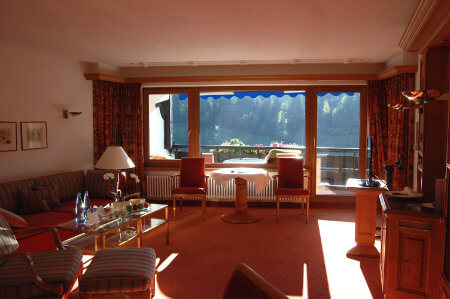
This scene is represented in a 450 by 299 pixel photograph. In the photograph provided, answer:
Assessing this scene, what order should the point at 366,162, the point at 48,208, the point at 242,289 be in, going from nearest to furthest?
the point at 242,289 < the point at 48,208 < the point at 366,162

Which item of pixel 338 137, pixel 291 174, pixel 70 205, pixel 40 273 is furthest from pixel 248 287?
pixel 338 137

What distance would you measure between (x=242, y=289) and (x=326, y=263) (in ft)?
8.24

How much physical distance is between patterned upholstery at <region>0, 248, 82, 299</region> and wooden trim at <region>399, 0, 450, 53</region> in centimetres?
313

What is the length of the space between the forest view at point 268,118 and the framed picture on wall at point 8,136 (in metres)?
2.70

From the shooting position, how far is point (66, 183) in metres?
4.95

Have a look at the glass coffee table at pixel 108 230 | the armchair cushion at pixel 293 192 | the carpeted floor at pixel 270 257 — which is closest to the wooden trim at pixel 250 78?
the armchair cushion at pixel 293 192

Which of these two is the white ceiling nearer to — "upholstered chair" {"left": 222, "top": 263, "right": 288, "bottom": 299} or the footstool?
the footstool

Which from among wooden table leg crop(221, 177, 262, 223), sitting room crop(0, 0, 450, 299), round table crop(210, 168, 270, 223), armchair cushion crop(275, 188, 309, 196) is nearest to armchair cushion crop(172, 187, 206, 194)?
sitting room crop(0, 0, 450, 299)

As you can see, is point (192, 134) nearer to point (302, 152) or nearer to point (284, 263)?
point (302, 152)

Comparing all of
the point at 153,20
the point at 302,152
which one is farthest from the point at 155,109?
the point at 153,20

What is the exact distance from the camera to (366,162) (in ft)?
20.0

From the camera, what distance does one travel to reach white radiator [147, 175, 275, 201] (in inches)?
244

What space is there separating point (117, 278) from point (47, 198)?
8.03ft

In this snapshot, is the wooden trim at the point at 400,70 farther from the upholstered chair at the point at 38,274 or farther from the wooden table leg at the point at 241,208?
the upholstered chair at the point at 38,274
